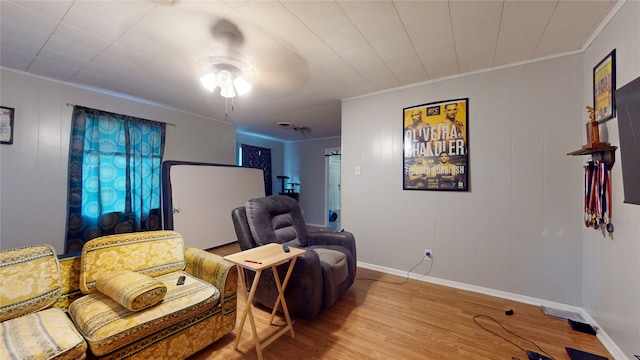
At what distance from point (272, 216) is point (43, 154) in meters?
2.88

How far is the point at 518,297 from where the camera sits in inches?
95.7

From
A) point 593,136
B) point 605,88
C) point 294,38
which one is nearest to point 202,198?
point 294,38

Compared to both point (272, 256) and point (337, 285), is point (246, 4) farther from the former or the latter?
point (337, 285)

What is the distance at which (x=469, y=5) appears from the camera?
165 centimetres

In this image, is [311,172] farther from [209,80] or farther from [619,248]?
[619,248]

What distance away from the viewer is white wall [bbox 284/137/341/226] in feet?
21.4

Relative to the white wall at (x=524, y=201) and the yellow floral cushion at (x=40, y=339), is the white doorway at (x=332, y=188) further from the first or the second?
the yellow floral cushion at (x=40, y=339)

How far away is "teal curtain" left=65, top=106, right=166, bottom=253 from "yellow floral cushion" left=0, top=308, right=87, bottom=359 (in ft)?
7.27

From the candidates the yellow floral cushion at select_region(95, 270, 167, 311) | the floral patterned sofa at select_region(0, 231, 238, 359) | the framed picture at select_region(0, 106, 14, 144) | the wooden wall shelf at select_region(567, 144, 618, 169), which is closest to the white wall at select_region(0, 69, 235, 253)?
the framed picture at select_region(0, 106, 14, 144)

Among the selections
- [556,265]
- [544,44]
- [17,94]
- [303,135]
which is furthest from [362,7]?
[303,135]

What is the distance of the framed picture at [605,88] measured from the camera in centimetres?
171

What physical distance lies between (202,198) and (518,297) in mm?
4569

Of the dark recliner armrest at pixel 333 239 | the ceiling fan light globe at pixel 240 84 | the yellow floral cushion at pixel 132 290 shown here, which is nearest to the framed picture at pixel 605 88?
the dark recliner armrest at pixel 333 239

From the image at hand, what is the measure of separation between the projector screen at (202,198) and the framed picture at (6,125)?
1.53m
